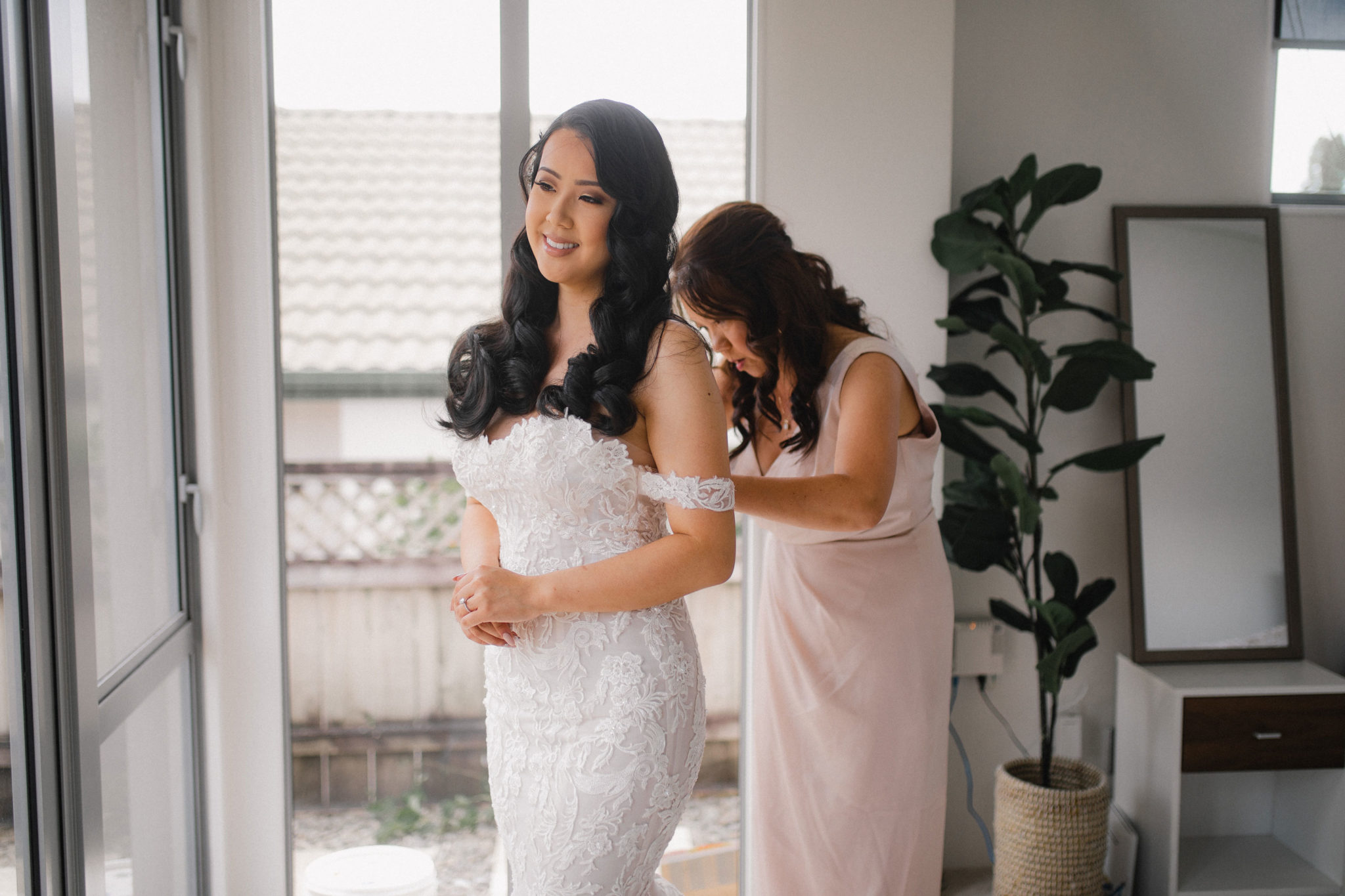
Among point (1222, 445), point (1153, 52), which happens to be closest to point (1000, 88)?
point (1153, 52)

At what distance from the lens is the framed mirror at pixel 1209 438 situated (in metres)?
2.71

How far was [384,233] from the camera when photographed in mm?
2383

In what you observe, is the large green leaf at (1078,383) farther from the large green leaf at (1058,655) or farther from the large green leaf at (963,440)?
the large green leaf at (1058,655)

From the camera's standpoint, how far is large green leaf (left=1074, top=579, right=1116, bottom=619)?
2.37 metres

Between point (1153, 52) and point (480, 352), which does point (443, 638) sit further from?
point (1153, 52)

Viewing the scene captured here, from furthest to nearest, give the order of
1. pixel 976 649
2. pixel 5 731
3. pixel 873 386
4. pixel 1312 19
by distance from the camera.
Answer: pixel 1312 19 → pixel 976 649 → pixel 873 386 → pixel 5 731

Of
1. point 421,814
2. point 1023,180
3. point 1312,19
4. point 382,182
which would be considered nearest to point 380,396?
point 382,182

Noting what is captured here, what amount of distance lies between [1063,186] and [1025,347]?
0.42m

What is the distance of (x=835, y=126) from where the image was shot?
2387 mm

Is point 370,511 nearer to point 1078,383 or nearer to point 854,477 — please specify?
point 854,477

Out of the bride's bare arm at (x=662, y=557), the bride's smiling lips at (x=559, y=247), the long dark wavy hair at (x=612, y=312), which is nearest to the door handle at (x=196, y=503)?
the long dark wavy hair at (x=612, y=312)

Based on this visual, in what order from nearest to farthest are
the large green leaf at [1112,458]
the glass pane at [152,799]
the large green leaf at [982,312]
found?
1. the glass pane at [152,799]
2. the large green leaf at [1112,458]
3. the large green leaf at [982,312]

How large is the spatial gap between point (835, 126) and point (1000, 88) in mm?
632

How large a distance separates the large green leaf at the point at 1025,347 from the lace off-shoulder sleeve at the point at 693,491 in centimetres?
115
